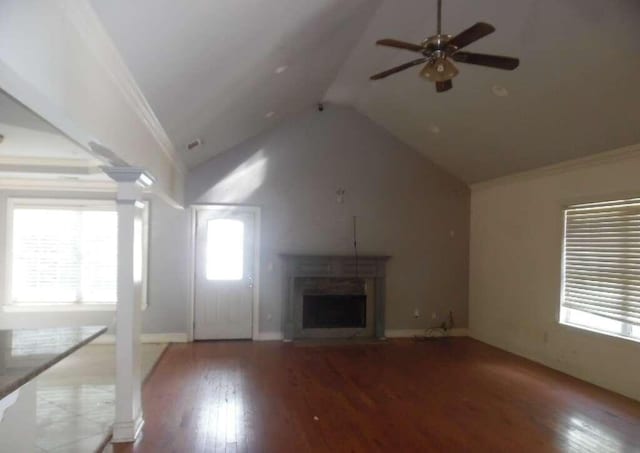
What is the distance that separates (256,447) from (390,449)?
38.2 inches

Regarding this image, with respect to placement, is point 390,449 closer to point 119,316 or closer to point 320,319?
point 119,316

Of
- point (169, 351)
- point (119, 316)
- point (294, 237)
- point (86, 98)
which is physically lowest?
point (169, 351)

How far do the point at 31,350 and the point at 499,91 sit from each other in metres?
4.54

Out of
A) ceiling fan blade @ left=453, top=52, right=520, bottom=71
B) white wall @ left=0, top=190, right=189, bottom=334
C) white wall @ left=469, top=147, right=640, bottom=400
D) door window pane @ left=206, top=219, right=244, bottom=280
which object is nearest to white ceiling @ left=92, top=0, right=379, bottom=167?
ceiling fan blade @ left=453, top=52, right=520, bottom=71

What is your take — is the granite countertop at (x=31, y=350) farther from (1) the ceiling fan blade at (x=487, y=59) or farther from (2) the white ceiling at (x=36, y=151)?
(1) the ceiling fan blade at (x=487, y=59)

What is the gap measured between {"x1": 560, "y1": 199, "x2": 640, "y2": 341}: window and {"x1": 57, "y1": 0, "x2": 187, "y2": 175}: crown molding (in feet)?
15.3

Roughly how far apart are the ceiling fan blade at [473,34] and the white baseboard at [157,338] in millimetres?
5296

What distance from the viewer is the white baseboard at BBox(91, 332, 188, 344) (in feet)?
19.7

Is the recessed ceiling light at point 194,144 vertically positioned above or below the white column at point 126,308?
above

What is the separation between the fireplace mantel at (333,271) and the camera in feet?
20.8

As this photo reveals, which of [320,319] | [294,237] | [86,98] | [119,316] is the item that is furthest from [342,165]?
[86,98]

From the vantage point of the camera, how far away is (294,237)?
258 inches

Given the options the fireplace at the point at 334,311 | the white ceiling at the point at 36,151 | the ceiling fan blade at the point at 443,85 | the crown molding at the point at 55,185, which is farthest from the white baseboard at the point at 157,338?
the ceiling fan blade at the point at 443,85

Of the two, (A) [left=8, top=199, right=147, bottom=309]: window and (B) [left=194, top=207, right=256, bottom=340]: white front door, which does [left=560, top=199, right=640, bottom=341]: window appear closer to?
(B) [left=194, top=207, right=256, bottom=340]: white front door
